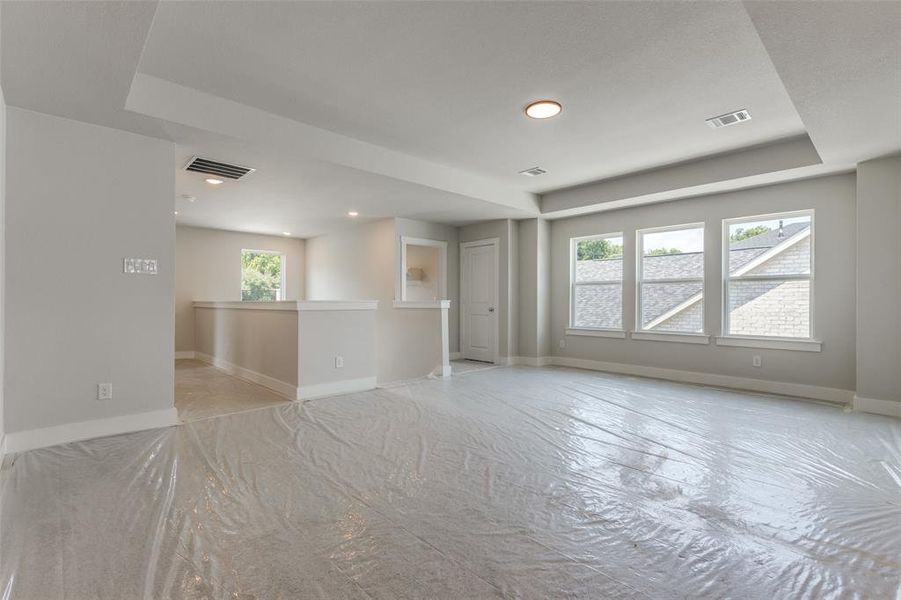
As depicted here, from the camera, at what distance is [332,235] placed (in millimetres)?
8086

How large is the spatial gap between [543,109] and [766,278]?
3.42 m

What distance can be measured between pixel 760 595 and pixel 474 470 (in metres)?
1.42

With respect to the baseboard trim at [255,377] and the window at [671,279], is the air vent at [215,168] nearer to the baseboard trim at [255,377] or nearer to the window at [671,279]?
the baseboard trim at [255,377]

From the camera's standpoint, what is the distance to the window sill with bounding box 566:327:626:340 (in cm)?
604

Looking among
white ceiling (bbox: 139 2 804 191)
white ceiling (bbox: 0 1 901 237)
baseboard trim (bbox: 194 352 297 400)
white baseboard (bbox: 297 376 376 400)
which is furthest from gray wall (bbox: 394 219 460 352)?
baseboard trim (bbox: 194 352 297 400)

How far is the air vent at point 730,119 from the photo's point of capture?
3471mm

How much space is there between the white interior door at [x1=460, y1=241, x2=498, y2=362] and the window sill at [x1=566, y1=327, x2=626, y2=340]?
122 cm

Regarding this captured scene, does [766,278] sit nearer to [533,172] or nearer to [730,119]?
[730,119]

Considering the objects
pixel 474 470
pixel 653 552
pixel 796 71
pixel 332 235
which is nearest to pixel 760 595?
pixel 653 552

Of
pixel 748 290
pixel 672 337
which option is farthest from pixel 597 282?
pixel 748 290

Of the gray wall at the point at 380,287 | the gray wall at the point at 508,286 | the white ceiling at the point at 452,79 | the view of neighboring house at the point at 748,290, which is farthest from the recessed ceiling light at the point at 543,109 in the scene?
the gray wall at the point at 508,286

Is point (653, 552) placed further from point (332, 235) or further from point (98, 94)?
point (332, 235)

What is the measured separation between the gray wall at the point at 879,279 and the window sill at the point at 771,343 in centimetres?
46

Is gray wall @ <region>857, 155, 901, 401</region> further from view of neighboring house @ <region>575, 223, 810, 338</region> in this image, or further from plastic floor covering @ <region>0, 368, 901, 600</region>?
view of neighboring house @ <region>575, 223, 810, 338</region>
